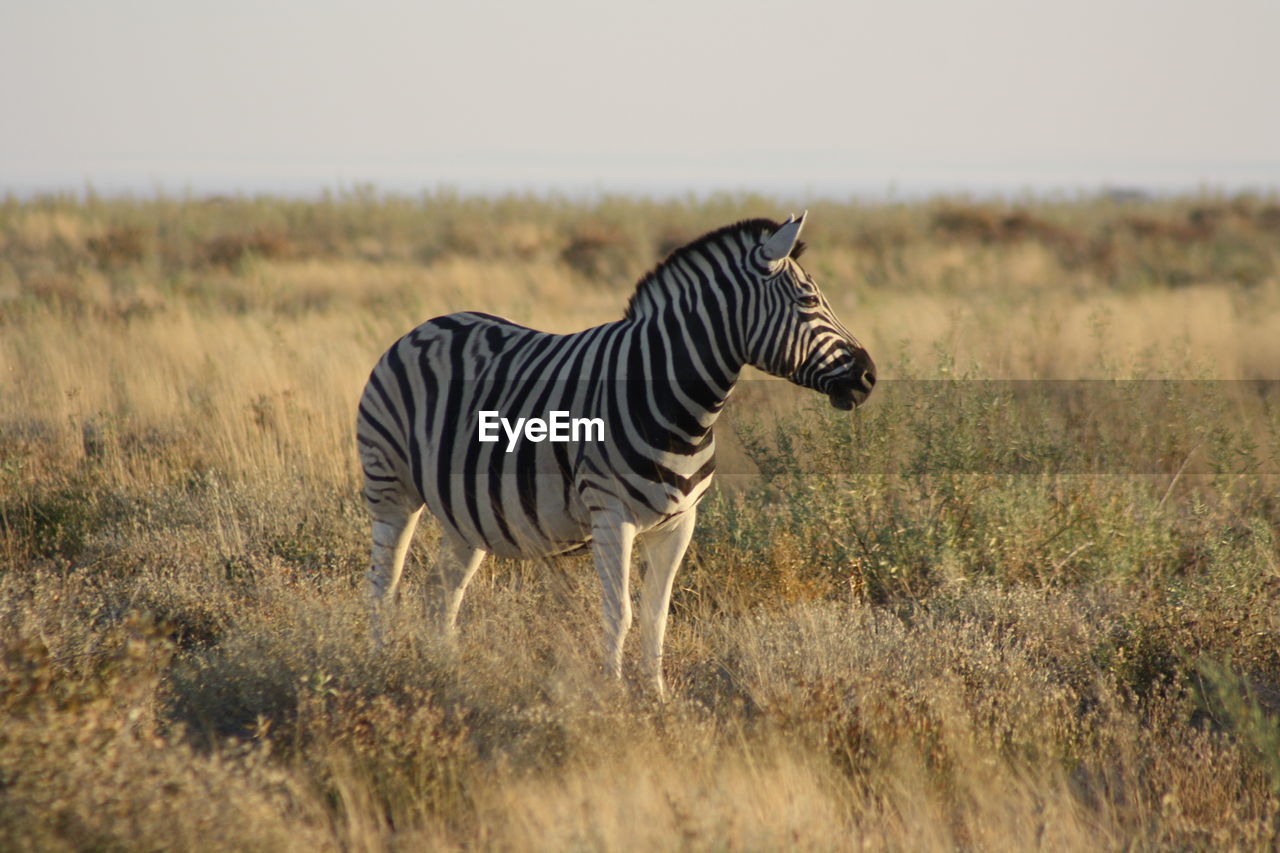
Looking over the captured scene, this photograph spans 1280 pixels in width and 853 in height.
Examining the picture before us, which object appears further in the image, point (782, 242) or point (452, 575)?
point (452, 575)

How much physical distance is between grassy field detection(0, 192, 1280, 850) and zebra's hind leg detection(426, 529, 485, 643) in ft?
0.37

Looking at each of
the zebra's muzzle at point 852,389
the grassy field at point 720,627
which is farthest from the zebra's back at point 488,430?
the zebra's muzzle at point 852,389

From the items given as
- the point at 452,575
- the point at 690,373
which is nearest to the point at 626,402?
the point at 690,373

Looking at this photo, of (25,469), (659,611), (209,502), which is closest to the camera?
(659,611)

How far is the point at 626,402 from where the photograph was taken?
14.4 feet

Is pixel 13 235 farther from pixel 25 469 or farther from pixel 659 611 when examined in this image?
pixel 659 611

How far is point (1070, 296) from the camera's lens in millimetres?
15648

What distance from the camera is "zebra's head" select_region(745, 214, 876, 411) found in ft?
14.0

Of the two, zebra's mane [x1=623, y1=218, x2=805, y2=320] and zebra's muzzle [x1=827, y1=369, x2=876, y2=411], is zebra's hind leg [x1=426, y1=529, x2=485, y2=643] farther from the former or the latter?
zebra's muzzle [x1=827, y1=369, x2=876, y2=411]

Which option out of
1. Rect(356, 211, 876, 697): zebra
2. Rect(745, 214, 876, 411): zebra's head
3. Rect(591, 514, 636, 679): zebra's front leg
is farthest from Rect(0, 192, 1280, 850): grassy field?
Rect(745, 214, 876, 411): zebra's head

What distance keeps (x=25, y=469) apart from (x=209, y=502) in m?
1.59

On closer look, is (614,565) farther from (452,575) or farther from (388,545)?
(388,545)

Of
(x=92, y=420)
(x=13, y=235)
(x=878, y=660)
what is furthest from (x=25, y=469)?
(x=13, y=235)

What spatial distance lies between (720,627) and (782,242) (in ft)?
6.97
